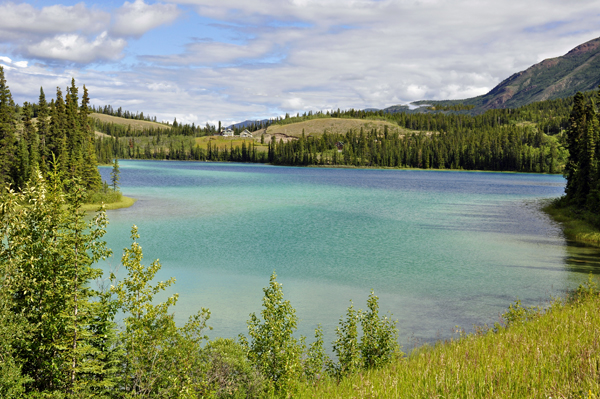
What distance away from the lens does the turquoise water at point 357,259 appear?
71.7 ft

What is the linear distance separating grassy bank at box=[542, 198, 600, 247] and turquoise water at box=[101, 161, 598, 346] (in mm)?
1950

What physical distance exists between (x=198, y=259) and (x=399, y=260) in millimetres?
15508

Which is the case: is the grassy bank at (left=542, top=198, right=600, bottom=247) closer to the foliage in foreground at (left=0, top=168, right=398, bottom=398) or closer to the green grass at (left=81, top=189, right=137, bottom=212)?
the foliage in foreground at (left=0, top=168, right=398, bottom=398)

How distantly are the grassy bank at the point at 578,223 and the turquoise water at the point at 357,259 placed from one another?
1950 mm

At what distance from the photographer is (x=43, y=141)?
246ft

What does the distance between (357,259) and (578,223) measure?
2929 cm

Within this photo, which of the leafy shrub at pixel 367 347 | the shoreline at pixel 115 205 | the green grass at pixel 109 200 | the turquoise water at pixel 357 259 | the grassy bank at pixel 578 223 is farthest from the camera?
the green grass at pixel 109 200

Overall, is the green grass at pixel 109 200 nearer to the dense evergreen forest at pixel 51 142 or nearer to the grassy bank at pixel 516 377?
the dense evergreen forest at pixel 51 142

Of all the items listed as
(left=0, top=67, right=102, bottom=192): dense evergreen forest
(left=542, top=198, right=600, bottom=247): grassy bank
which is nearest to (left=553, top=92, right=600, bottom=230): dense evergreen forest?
(left=542, top=198, right=600, bottom=247): grassy bank

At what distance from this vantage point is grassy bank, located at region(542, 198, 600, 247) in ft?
133

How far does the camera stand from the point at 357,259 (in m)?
32.7

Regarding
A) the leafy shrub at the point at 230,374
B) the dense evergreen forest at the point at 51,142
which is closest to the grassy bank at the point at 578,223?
the leafy shrub at the point at 230,374

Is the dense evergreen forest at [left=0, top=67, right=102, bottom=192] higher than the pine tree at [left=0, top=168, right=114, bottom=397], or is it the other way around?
the dense evergreen forest at [left=0, top=67, right=102, bottom=192]

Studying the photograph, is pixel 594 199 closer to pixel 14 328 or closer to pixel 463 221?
pixel 463 221
